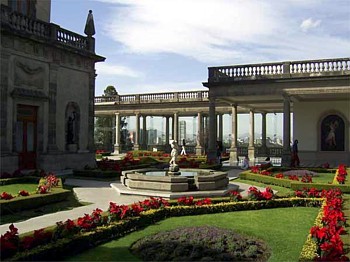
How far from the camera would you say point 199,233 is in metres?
9.21

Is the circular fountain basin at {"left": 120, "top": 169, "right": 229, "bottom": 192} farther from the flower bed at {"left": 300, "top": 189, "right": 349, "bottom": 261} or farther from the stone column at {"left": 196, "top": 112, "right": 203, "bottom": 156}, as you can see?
the stone column at {"left": 196, "top": 112, "right": 203, "bottom": 156}

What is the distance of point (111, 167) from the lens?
23.5 metres

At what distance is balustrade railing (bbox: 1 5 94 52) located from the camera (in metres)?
20.6

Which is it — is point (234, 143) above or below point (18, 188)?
above

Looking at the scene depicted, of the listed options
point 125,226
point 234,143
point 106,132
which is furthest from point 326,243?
point 106,132

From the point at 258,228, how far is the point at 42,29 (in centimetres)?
1857

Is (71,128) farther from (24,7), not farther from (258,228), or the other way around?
(258,228)

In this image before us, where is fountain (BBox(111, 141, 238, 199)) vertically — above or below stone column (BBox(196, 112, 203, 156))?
below

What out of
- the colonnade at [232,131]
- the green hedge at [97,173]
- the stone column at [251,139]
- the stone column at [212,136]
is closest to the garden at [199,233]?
the green hedge at [97,173]

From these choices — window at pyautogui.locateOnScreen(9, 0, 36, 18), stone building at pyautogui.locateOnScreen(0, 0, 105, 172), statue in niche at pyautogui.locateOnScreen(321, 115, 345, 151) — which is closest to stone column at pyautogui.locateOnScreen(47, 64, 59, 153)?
stone building at pyautogui.locateOnScreen(0, 0, 105, 172)

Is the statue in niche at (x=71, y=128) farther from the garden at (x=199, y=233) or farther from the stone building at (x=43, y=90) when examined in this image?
the garden at (x=199, y=233)

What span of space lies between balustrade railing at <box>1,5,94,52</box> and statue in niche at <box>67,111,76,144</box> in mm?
4594

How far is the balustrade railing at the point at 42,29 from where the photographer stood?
20.6 m

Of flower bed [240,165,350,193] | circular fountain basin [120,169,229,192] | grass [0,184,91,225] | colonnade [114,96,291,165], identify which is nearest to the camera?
grass [0,184,91,225]
